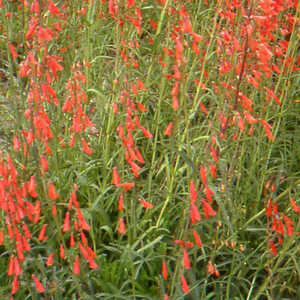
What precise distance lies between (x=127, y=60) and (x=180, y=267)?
1.34 metres

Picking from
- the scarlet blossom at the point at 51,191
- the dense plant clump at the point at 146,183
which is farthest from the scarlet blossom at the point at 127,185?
the scarlet blossom at the point at 51,191

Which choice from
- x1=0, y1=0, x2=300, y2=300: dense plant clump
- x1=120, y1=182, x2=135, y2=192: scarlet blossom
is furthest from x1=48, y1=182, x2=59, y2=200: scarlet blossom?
x1=120, y1=182, x2=135, y2=192: scarlet blossom

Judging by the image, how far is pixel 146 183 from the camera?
12.5 feet

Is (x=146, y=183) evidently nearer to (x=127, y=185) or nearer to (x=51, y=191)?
(x=127, y=185)

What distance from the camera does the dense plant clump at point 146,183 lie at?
269 cm

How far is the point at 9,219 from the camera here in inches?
101

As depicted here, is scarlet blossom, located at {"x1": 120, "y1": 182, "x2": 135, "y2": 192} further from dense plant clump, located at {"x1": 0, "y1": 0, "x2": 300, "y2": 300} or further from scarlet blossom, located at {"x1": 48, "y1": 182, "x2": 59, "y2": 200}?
scarlet blossom, located at {"x1": 48, "y1": 182, "x2": 59, "y2": 200}

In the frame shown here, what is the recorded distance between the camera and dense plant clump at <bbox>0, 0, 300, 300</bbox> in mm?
2689

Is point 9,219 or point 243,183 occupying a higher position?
point 9,219

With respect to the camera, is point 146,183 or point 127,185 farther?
point 146,183

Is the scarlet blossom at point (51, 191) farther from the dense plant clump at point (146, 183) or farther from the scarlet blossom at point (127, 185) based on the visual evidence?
the scarlet blossom at point (127, 185)

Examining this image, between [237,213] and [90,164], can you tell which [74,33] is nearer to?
[90,164]

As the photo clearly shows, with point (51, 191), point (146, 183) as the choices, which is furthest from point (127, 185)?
point (146, 183)

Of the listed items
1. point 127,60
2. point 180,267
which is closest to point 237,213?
point 180,267
